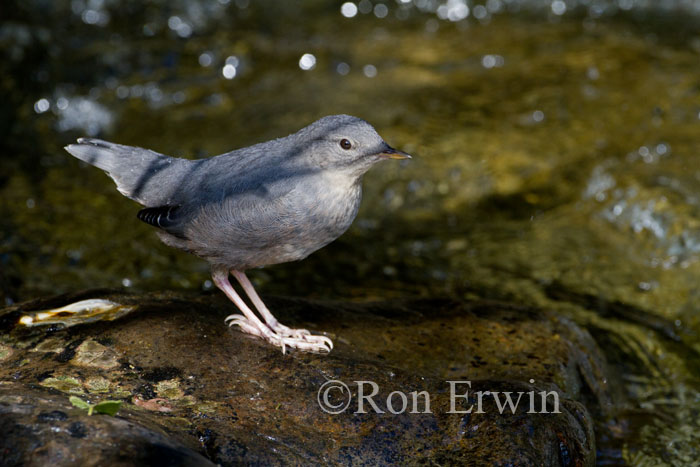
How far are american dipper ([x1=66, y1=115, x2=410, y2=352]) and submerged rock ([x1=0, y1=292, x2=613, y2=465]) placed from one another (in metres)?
0.32

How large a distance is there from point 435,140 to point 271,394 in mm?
4635

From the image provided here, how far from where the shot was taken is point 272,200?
143 inches

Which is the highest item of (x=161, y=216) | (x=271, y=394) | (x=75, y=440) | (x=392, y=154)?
(x=392, y=154)

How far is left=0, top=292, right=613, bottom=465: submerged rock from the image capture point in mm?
A: 2611

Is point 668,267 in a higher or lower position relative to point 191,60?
lower

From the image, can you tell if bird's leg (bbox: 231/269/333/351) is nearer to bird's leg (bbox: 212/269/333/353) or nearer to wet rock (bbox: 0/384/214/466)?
bird's leg (bbox: 212/269/333/353)

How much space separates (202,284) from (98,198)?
1.67 metres

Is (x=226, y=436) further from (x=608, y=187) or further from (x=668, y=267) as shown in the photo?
(x=608, y=187)

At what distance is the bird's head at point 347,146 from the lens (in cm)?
363

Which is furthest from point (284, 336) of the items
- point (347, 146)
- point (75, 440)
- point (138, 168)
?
point (75, 440)

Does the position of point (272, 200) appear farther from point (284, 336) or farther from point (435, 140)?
point (435, 140)

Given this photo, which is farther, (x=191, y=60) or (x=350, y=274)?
(x=191, y=60)

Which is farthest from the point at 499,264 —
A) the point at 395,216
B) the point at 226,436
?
the point at 226,436

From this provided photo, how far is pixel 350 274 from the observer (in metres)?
6.02
